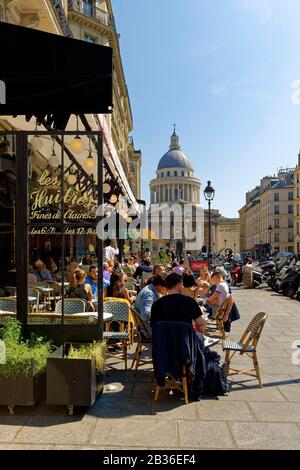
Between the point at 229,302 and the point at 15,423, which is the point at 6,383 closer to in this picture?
the point at 15,423

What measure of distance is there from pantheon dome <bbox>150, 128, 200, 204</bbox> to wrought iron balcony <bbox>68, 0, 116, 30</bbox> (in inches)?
3800

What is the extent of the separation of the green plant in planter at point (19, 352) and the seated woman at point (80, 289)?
7.97ft

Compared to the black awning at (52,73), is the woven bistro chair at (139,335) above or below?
below

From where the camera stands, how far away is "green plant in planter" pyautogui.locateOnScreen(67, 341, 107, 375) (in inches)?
187

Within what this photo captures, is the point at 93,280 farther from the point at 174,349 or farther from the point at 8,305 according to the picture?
the point at 174,349

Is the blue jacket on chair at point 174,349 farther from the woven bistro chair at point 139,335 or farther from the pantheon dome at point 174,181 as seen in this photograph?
the pantheon dome at point 174,181

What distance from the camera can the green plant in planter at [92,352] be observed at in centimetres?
474

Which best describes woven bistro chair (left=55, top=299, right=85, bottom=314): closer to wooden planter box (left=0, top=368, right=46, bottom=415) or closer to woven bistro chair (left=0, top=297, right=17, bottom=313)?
woven bistro chair (left=0, top=297, right=17, bottom=313)

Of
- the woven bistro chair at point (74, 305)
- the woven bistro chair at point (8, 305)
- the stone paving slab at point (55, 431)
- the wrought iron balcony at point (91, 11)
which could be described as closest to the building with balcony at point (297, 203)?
the wrought iron balcony at point (91, 11)

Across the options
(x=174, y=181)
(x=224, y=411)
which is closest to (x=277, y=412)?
(x=224, y=411)

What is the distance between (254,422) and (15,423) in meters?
2.43

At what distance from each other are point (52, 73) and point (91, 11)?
87.3ft

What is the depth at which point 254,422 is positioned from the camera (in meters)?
4.37

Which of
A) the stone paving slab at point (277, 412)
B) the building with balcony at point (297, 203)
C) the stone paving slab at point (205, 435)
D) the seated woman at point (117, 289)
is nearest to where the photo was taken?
the stone paving slab at point (205, 435)
